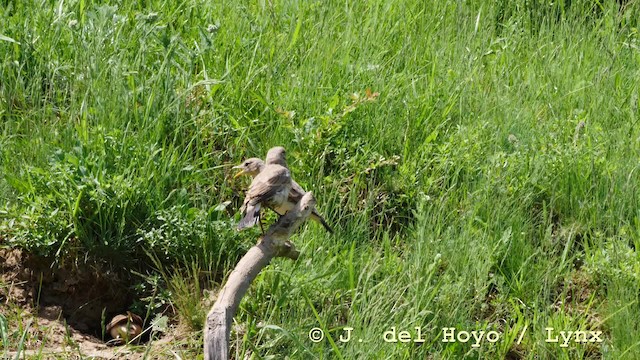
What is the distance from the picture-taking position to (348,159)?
5426 mm

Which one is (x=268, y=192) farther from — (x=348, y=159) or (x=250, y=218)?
(x=348, y=159)

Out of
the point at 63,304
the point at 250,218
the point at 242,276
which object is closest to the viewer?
the point at 242,276

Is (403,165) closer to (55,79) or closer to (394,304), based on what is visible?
(394,304)

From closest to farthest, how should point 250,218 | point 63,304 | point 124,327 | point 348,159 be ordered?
point 250,218
point 124,327
point 63,304
point 348,159

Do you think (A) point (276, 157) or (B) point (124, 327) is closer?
(A) point (276, 157)

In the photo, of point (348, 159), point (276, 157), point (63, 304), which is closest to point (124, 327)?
point (63, 304)

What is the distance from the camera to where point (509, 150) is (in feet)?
18.5

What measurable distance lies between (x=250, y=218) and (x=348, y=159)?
1.43 meters

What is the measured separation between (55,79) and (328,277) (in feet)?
6.20

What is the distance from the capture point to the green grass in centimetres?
481

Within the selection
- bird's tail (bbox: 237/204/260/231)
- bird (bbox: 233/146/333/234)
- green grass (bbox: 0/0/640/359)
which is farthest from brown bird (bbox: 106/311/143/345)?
bird's tail (bbox: 237/204/260/231)

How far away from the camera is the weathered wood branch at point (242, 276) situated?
3.65 m

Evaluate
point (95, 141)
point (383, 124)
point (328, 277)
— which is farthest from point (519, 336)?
point (95, 141)

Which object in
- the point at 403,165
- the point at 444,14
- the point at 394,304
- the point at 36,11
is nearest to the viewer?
the point at 394,304
